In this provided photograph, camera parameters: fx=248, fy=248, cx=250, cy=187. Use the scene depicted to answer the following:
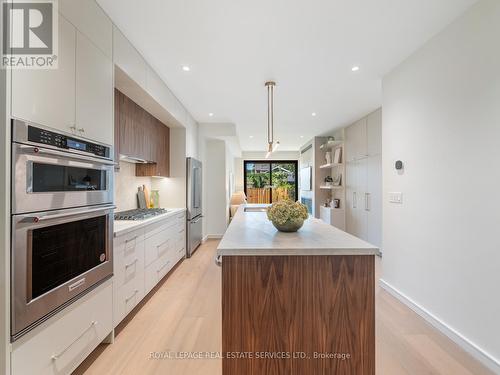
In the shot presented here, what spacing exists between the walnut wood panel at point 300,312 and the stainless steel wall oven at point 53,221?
947 millimetres

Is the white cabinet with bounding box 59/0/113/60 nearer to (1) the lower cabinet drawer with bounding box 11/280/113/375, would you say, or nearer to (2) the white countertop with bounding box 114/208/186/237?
(2) the white countertop with bounding box 114/208/186/237

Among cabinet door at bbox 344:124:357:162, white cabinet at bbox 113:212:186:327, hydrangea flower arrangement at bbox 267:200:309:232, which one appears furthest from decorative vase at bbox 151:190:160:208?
cabinet door at bbox 344:124:357:162

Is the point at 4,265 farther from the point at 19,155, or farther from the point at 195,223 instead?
the point at 195,223

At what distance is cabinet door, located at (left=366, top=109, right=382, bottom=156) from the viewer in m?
4.24

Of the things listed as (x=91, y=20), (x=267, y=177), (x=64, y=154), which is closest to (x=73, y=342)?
(x=64, y=154)

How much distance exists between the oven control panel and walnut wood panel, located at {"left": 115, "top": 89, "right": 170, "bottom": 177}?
0.84 m

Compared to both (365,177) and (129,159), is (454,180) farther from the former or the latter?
(129,159)

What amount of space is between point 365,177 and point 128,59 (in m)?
4.27

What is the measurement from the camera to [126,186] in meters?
3.36

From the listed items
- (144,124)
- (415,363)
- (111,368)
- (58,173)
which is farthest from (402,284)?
(144,124)

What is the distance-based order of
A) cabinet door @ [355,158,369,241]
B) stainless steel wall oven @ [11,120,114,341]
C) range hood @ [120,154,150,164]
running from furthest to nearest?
1. cabinet door @ [355,158,369,241]
2. range hood @ [120,154,150,164]
3. stainless steel wall oven @ [11,120,114,341]

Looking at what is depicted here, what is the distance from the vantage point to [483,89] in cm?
176

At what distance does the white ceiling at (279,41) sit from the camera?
1.86 m

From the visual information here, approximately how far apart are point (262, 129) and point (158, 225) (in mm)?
3630
